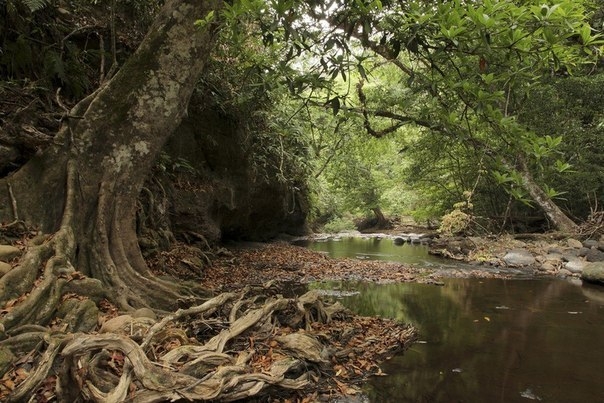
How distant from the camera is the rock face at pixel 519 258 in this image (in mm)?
11711

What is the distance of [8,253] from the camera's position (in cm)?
377

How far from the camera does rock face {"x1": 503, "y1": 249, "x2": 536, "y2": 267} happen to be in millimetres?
11711

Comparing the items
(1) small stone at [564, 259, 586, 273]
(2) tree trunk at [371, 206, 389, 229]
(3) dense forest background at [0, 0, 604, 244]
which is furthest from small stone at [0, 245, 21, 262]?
(2) tree trunk at [371, 206, 389, 229]

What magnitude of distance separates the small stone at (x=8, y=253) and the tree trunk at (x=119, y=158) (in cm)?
62

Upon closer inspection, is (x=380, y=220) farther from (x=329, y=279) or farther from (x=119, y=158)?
(x=119, y=158)

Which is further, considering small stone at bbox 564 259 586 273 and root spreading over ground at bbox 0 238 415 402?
small stone at bbox 564 259 586 273

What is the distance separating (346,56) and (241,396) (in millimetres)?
2793

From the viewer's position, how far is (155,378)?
2.75 m

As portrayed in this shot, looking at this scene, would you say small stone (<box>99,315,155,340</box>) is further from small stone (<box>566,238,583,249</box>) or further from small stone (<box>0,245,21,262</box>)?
small stone (<box>566,238,583,249</box>)

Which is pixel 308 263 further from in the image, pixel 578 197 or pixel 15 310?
pixel 578 197

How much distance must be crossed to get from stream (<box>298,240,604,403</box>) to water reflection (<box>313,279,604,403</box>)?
0.01 metres

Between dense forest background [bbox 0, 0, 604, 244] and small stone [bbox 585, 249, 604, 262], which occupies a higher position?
dense forest background [bbox 0, 0, 604, 244]

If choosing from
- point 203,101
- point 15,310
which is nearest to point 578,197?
point 203,101

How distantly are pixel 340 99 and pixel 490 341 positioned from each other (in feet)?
12.8
